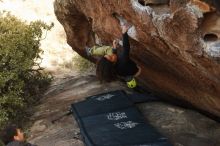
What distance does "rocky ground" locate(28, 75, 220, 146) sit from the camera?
9734 millimetres

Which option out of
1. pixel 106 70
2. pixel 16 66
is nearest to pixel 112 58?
pixel 106 70

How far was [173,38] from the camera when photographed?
8.49m

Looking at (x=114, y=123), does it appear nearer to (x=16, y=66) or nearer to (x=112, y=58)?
(x=112, y=58)

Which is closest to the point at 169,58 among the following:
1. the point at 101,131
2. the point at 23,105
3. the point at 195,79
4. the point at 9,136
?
the point at 195,79

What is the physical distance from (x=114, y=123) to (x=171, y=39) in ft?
8.05

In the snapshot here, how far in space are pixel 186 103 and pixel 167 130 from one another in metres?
1.21

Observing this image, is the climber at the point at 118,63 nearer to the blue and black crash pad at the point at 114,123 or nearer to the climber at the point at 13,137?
the blue and black crash pad at the point at 114,123

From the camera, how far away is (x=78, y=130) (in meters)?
10.6

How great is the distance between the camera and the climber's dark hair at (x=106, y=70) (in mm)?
11163

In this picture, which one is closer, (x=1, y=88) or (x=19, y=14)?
(x=1, y=88)

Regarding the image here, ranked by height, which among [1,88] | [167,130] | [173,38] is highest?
[173,38]

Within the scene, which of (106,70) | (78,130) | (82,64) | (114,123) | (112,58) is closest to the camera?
(114,123)

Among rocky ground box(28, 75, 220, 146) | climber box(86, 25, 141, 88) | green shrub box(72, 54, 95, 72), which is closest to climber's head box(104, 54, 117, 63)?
climber box(86, 25, 141, 88)

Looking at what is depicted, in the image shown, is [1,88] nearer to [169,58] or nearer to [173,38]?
[169,58]
